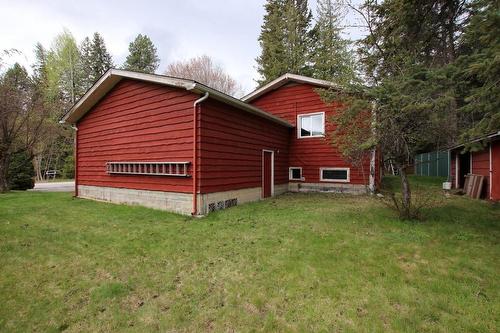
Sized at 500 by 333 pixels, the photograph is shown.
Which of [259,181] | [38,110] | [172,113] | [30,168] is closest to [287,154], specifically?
[259,181]

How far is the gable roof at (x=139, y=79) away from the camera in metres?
7.43

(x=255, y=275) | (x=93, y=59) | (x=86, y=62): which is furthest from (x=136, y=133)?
(x=93, y=59)

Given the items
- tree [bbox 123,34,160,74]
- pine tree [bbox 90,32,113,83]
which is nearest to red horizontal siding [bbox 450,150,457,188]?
tree [bbox 123,34,160,74]

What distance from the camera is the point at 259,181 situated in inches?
407

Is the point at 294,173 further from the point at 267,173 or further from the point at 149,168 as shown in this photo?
the point at 149,168

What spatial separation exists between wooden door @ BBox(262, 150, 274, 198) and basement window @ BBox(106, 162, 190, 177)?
11.9ft

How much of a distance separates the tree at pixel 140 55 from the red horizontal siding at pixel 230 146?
92.5 feet

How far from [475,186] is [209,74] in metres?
24.6

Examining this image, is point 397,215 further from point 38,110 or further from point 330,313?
point 38,110

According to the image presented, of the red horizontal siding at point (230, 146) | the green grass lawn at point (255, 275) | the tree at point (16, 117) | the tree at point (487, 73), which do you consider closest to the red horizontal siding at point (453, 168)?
the green grass lawn at point (255, 275)

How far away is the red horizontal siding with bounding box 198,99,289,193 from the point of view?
7.72 meters

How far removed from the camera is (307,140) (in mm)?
12367

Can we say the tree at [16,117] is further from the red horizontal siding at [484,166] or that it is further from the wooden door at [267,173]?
the red horizontal siding at [484,166]

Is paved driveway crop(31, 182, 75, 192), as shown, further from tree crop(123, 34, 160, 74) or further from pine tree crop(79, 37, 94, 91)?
tree crop(123, 34, 160, 74)
